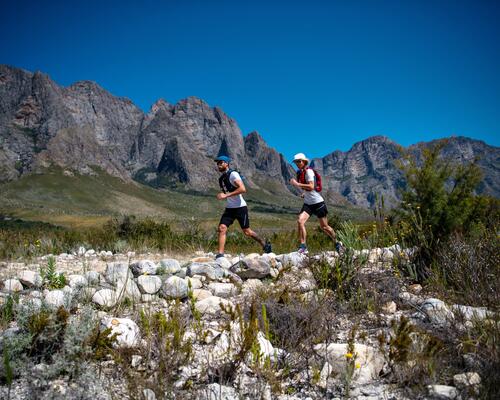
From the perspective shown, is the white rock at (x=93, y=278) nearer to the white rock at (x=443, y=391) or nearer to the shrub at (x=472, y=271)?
the white rock at (x=443, y=391)

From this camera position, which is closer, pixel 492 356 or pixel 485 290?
pixel 492 356

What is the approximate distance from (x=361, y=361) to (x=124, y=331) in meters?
1.86

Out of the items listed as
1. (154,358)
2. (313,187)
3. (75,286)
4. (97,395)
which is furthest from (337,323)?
(313,187)

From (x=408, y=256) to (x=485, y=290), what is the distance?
149 cm

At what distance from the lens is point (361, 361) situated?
2.56 m

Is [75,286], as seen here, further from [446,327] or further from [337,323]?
[446,327]

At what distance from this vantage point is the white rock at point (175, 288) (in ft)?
13.4

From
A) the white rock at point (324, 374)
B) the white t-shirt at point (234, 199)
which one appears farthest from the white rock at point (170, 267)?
the white rock at point (324, 374)

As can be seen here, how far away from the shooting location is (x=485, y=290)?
11.3ft

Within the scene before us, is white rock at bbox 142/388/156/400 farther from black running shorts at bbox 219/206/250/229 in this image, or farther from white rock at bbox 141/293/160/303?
black running shorts at bbox 219/206/250/229

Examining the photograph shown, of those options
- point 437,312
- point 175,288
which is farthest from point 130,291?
point 437,312

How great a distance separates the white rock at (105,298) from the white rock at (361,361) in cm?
224

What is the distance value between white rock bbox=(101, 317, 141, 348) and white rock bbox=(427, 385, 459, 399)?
2.06m

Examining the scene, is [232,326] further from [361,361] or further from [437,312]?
[437,312]
